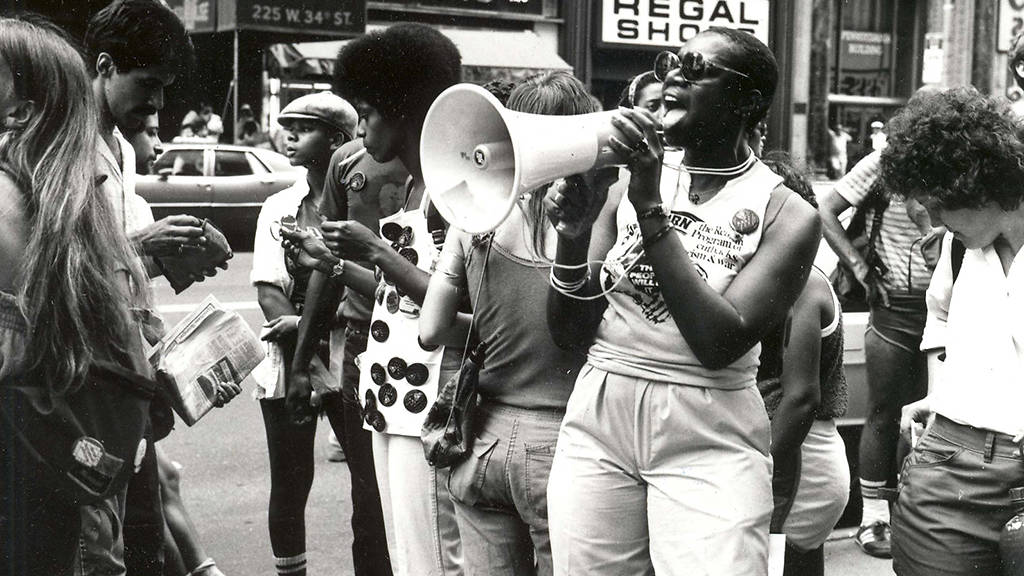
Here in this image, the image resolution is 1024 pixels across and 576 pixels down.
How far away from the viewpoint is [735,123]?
2723mm

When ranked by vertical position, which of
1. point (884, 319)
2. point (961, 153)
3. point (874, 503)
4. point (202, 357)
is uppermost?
point (961, 153)

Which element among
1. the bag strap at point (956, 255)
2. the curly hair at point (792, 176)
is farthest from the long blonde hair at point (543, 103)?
the bag strap at point (956, 255)

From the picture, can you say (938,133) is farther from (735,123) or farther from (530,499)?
(530,499)

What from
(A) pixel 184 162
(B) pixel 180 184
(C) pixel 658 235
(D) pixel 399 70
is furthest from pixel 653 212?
(A) pixel 184 162

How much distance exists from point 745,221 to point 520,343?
642 millimetres

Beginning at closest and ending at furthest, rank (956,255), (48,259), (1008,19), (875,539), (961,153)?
(48,259)
(961,153)
(956,255)
(875,539)
(1008,19)

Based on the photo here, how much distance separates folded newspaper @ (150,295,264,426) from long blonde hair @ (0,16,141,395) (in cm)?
55

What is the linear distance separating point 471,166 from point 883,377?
Answer: 3.13 meters

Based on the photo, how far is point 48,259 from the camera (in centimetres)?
265

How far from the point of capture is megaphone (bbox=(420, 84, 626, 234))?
234cm

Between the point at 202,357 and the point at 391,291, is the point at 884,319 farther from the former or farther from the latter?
the point at 202,357

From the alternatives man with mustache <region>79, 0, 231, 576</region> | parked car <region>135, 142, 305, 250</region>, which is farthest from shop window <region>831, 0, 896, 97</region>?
man with mustache <region>79, 0, 231, 576</region>

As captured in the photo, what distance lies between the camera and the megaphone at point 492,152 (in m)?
2.34

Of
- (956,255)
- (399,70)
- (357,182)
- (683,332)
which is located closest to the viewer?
(683,332)
